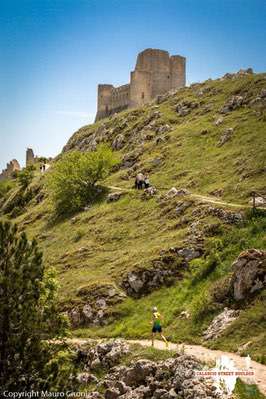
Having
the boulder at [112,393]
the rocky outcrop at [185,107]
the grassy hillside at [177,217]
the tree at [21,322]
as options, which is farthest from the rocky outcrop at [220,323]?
the rocky outcrop at [185,107]

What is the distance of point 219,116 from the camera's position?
2894 inches

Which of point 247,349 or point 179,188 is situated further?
point 179,188

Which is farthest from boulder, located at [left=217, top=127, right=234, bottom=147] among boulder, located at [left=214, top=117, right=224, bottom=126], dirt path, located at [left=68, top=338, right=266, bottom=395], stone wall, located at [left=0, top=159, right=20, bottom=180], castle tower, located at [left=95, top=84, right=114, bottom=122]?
stone wall, located at [left=0, top=159, right=20, bottom=180]

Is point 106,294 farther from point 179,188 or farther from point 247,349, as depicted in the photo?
point 179,188

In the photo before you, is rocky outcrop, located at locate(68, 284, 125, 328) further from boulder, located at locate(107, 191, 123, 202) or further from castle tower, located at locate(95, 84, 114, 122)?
castle tower, located at locate(95, 84, 114, 122)

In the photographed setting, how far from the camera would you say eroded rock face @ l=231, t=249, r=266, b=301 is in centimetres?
2802

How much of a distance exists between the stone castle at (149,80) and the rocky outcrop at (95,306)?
77.1 metres

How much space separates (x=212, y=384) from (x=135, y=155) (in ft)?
183

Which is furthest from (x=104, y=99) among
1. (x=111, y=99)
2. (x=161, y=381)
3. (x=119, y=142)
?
(x=161, y=381)

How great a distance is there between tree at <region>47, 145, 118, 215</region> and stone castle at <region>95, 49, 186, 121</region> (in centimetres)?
4458

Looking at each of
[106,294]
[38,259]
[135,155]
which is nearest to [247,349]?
[38,259]

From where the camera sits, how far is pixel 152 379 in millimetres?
22594

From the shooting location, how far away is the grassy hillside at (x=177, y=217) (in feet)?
106

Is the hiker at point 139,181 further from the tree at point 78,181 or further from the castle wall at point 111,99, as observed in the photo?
the castle wall at point 111,99
